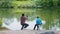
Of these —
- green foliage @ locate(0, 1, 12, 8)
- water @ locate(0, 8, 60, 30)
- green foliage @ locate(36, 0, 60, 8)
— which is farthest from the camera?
green foliage @ locate(36, 0, 60, 8)

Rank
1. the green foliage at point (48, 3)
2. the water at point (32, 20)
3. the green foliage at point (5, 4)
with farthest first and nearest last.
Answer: the green foliage at point (48, 3), the green foliage at point (5, 4), the water at point (32, 20)

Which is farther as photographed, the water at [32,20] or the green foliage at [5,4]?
the green foliage at [5,4]

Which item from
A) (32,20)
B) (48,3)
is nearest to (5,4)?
(48,3)

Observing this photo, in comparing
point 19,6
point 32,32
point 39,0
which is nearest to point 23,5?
point 19,6

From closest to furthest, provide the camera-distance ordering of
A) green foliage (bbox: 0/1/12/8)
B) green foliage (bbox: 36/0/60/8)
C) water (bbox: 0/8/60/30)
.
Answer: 1. water (bbox: 0/8/60/30)
2. green foliage (bbox: 0/1/12/8)
3. green foliage (bbox: 36/0/60/8)

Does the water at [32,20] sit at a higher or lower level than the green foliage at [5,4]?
lower

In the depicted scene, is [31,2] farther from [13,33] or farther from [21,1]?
[13,33]

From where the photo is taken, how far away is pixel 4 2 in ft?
70.8

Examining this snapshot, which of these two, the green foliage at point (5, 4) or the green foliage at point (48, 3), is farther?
the green foliage at point (48, 3)

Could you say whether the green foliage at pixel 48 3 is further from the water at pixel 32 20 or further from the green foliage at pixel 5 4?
the water at pixel 32 20

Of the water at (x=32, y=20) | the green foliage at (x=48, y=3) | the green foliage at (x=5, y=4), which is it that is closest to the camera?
the water at (x=32, y=20)

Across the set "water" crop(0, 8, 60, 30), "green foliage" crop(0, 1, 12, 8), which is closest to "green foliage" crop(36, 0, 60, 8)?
"green foliage" crop(0, 1, 12, 8)

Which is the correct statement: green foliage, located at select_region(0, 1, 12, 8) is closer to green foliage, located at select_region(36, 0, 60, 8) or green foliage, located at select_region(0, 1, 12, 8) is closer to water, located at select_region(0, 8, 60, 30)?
green foliage, located at select_region(36, 0, 60, 8)

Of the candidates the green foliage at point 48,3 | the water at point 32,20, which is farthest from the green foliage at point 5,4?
the water at point 32,20
